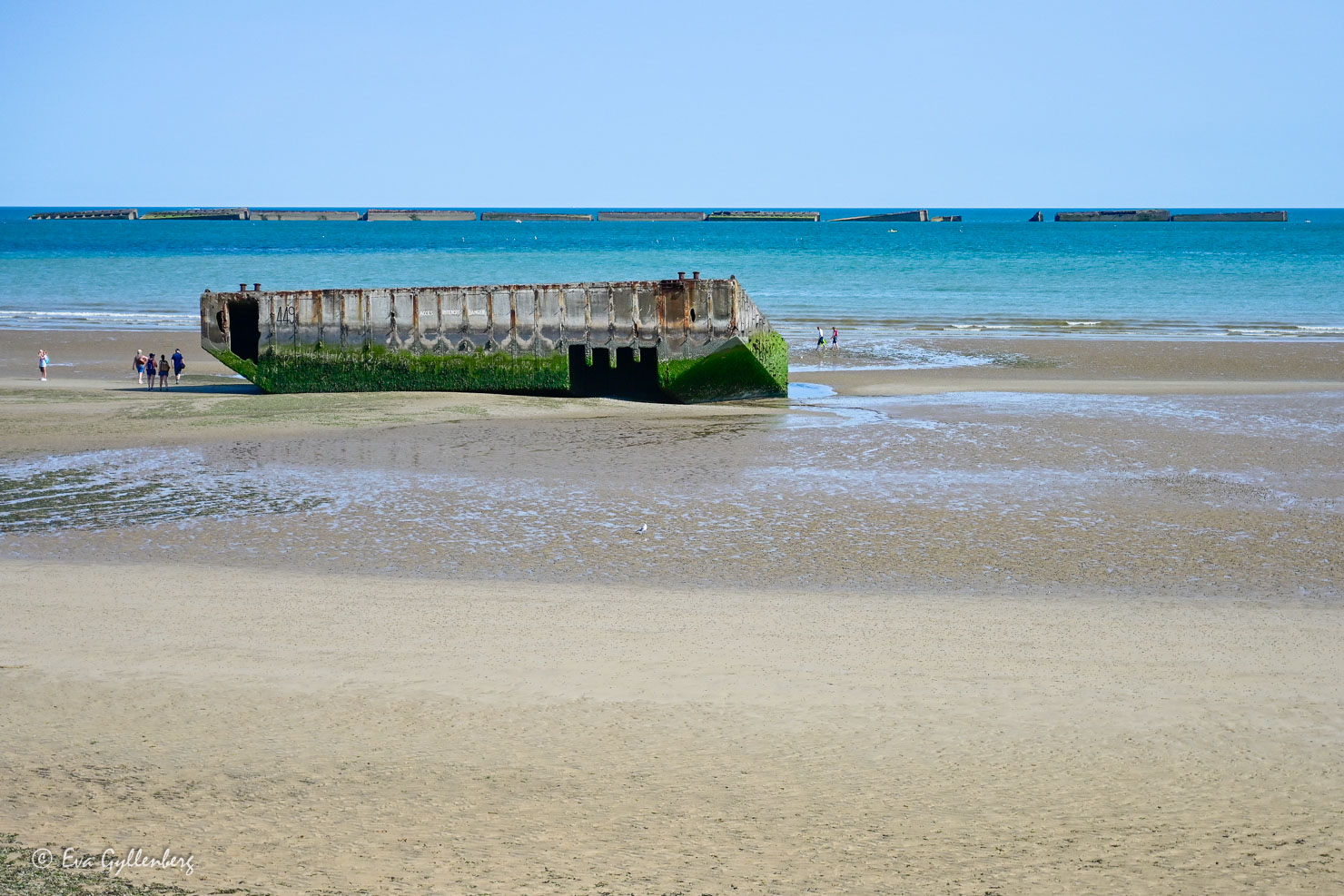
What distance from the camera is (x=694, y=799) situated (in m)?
7.26

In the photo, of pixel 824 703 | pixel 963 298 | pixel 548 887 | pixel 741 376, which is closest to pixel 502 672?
pixel 824 703

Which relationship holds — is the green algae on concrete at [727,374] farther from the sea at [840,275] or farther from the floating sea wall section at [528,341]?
the sea at [840,275]

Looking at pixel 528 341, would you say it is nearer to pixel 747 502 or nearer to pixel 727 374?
pixel 727 374

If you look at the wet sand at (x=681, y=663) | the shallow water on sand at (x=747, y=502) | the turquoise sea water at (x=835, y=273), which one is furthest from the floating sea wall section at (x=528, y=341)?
the turquoise sea water at (x=835, y=273)

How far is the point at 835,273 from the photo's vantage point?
80250 millimetres

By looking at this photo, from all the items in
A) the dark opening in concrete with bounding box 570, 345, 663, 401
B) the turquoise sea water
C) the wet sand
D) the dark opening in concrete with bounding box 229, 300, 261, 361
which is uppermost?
the turquoise sea water

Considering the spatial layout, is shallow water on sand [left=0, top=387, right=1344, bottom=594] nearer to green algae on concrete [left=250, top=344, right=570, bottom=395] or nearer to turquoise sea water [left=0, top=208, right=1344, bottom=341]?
green algae on concrete [left=250, top=344, right=570, bottom=395]

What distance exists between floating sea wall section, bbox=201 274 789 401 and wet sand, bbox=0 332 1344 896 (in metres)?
6.36

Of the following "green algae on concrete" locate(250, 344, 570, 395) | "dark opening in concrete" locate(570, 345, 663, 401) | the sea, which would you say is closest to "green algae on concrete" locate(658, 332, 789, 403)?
"dark opening in concrete" locate(570, 345, 663, 401)

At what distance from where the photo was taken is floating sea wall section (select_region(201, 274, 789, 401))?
26609 mm

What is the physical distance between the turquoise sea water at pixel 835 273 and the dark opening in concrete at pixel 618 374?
47.2 ft

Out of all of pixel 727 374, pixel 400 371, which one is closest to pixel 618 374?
pixel 727 374

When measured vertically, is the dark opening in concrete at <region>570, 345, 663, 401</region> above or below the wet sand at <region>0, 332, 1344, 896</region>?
above

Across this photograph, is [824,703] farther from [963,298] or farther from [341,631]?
[963,298]
